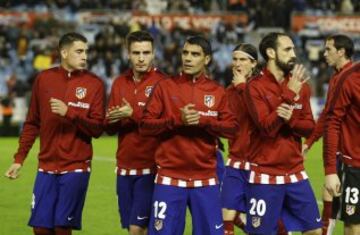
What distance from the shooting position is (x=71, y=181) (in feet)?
26.9

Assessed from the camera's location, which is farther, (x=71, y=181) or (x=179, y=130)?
(x=71, y=181)

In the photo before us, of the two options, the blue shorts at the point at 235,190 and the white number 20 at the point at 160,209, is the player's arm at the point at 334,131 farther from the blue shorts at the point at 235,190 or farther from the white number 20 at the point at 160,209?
the blue shorts at the point at 235,190

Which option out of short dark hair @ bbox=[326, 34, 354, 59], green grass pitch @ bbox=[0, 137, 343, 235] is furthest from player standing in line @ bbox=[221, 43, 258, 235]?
green grass pitch @ bbox=[0, 137, 343, 235]

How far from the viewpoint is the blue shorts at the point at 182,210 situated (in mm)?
7387

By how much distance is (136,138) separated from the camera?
834 cm

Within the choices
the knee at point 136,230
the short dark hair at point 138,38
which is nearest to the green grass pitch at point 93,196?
the knee at point 136,230

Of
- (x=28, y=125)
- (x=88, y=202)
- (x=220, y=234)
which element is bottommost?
(x=88, y=202)

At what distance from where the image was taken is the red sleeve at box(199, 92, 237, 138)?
736 cm

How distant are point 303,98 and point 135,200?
181 centimetres

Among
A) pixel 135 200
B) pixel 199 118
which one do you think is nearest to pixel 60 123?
pixel 135 200

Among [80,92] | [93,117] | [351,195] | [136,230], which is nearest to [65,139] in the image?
[93,117]

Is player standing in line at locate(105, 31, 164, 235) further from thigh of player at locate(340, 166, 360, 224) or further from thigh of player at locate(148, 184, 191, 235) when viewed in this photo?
thigh of player at locate(340, 166, 360, 224)

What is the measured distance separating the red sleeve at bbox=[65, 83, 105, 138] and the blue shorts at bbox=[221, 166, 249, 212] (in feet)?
5.20

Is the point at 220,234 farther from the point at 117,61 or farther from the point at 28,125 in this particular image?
the point at 117,61
